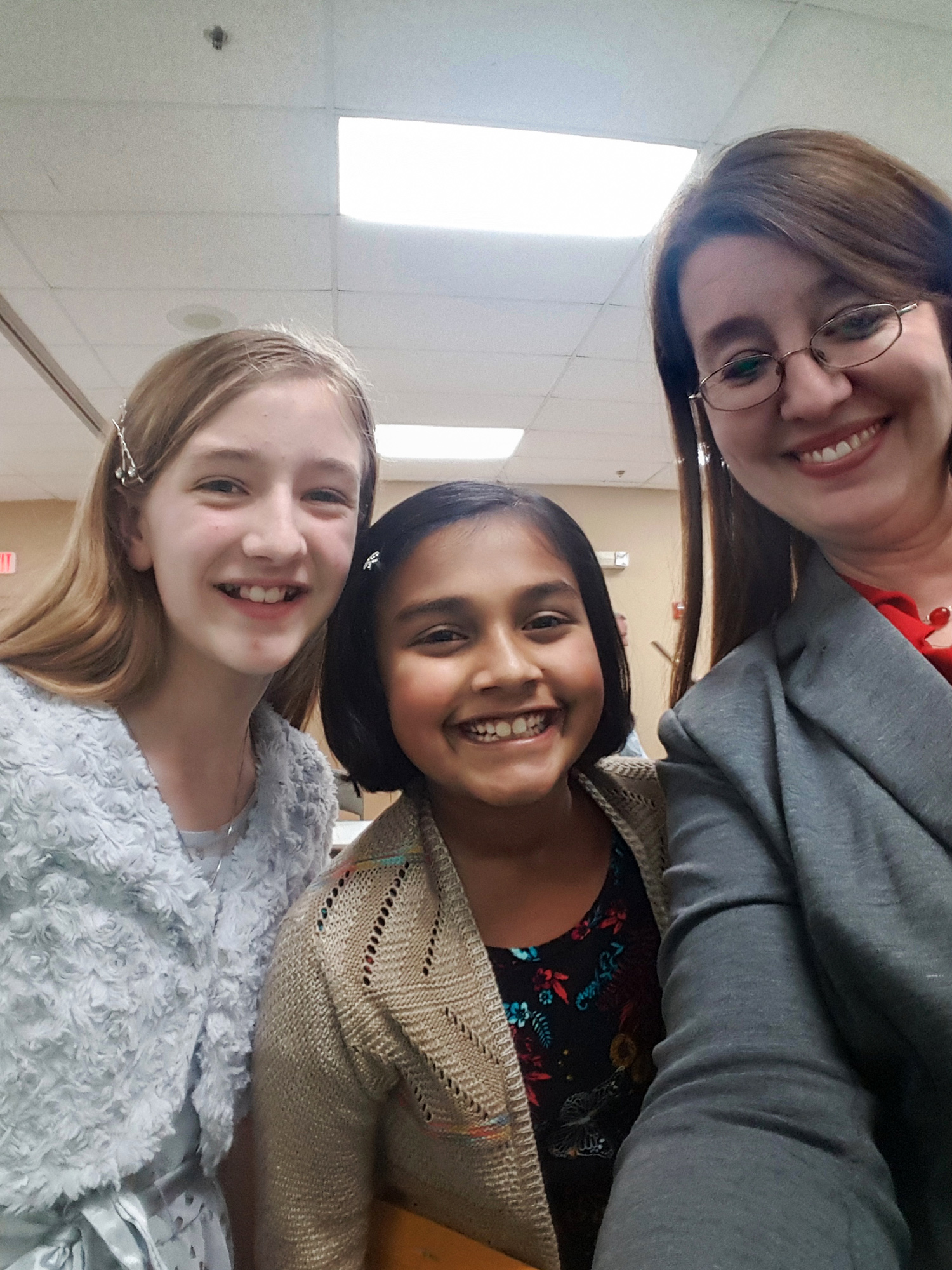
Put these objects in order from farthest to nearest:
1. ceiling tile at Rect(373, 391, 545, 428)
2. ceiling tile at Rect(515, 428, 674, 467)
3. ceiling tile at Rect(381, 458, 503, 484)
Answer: ceiling tile at Rect(381, 458, 503, 484), ceiling tile at Rect(515, 428, 674, 467), ceiling tile at Rect(373, 391, 545, 428)

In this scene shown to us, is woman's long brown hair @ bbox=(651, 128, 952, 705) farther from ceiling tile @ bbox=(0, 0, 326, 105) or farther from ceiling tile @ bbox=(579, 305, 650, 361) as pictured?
ceiling tile @ bbox=(579, 305, 650, 361)

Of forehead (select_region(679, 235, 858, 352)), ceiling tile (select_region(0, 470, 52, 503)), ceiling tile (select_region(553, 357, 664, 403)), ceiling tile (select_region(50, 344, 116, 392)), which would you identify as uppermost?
ceiling tile (select_region(0, 470, 52, 503))

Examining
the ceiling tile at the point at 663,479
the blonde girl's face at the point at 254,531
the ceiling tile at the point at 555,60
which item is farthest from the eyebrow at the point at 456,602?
the ceiling tile at the point at 663,479

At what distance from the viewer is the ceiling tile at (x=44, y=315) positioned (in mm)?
2766

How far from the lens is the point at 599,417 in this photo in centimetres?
415

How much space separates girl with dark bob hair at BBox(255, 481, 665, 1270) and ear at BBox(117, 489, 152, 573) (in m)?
0.28

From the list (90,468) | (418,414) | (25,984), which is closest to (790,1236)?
(25,984)

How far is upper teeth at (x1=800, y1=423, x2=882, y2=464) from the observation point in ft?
2.39

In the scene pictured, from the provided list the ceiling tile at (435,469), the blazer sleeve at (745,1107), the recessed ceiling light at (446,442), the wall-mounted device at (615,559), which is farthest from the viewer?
the wall-mounted device at (615,559)

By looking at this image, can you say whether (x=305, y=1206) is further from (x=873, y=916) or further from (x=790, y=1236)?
(x=873, y=916)

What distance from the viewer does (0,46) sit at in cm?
172

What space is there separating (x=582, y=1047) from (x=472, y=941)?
18cm

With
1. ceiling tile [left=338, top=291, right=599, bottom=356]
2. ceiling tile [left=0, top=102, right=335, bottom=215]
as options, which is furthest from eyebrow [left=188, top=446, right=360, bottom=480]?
ceiling tile [left=338, top=291, right=599, bottom=356]

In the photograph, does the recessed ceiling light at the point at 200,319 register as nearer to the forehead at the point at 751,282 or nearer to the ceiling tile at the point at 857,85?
the ceiling tile at the point at 857,85
